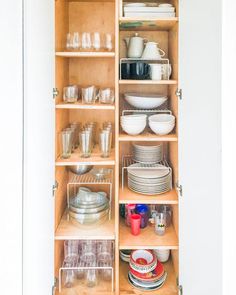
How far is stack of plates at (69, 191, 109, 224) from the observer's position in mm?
1813

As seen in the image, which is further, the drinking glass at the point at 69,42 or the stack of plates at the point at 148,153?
the stack of plates at the point at 148,153

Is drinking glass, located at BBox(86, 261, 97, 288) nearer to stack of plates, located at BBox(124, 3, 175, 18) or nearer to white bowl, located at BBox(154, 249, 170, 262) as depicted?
white bowl, located at BBox(154, 249, 170, 262)

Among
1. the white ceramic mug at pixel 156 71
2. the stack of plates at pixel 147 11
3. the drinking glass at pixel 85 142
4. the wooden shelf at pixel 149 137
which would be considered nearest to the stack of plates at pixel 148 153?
the wooden shelf at pixel 149 137

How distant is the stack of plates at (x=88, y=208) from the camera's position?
1813 millimetres

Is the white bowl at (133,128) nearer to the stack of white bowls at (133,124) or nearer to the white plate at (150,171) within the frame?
the stack of white bowls at (133,124)

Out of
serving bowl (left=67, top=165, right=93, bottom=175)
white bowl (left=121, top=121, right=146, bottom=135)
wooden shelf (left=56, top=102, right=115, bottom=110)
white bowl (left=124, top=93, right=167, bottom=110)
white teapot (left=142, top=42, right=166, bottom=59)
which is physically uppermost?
white teapot (left=142, top=42, right=166, bottom=59)
